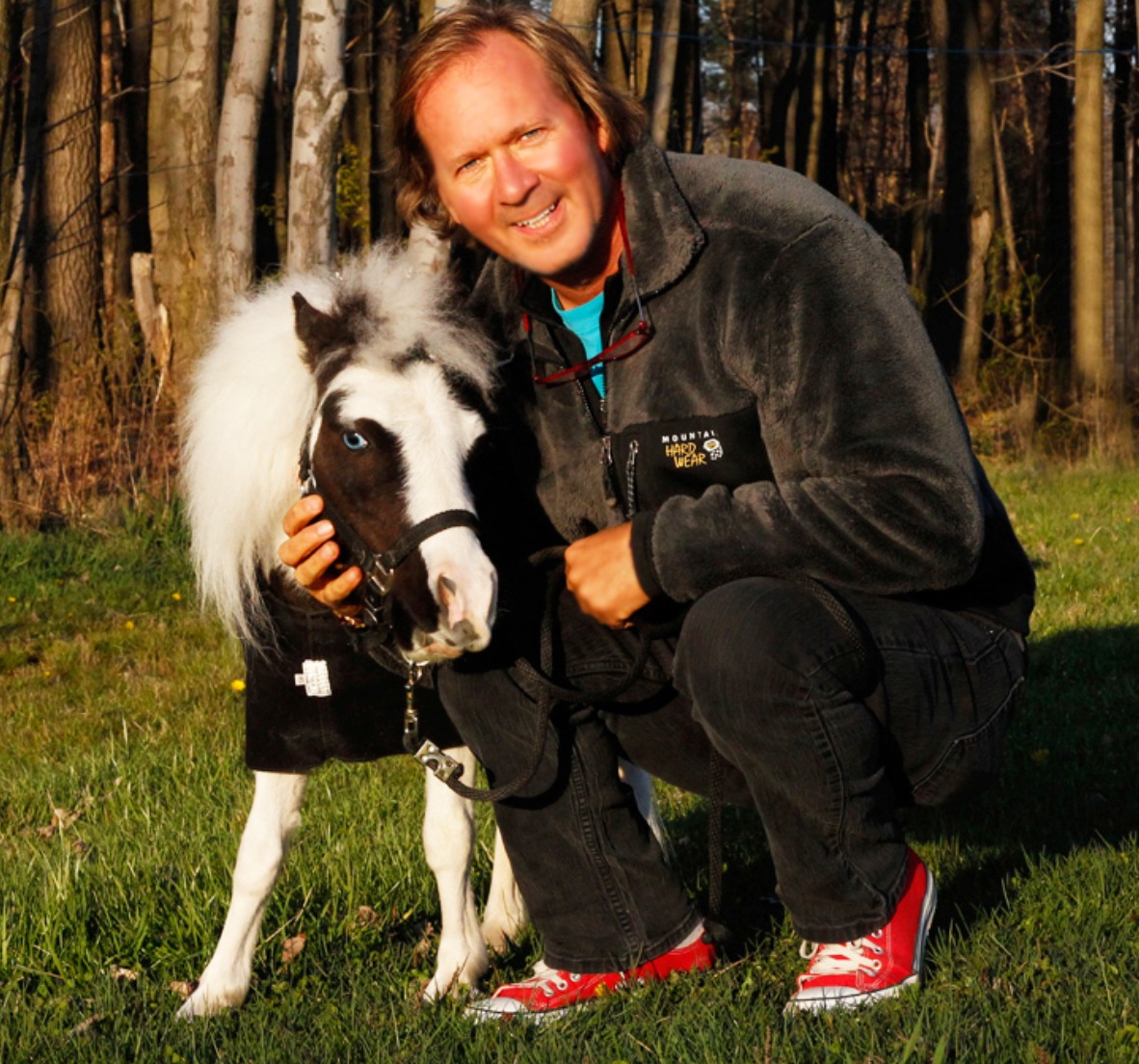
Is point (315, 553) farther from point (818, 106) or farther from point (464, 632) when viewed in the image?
point (818, 106)

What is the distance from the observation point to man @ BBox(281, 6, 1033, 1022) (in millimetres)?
2613

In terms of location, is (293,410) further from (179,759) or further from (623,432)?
(179,759)

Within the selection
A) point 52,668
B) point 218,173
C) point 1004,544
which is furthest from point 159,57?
point 1004,544

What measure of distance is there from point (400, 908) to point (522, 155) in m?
1.69

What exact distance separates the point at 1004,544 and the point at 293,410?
1381mm

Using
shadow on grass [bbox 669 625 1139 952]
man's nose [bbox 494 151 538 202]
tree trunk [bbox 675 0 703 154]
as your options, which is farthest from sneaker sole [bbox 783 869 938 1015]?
tree trunk [bbox 675 0 703 154]

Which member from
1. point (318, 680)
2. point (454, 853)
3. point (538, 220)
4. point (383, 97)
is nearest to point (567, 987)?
point (454, 853)

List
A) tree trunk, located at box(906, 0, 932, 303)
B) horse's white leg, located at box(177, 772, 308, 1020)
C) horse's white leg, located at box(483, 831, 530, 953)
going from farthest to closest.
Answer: tree trunk, located at box(906, 0, 932, 303)
horse's white leg, located at box(483, 831, 530, 953)
horse's white leg, located at box(177, 772, 308, 1020)

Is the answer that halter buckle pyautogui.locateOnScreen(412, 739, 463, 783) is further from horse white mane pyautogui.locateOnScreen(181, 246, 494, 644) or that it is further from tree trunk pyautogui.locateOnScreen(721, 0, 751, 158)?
tree trunk pyautogui.locateOnScreen(721, 0, 751, 158)

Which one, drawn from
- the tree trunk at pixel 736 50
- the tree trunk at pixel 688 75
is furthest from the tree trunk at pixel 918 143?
the tree trunk at pixel 736 50

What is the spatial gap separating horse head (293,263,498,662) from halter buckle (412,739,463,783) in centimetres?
37

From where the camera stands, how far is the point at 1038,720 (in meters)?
4.64

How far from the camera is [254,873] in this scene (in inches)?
125

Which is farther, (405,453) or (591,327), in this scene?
(591,327)
